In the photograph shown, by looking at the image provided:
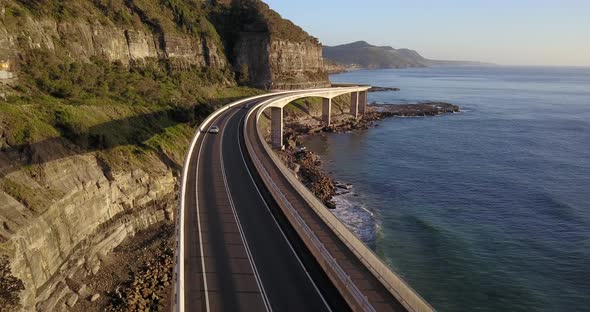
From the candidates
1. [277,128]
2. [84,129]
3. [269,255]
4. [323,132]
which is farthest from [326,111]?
[269,255]

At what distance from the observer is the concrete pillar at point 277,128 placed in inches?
2980

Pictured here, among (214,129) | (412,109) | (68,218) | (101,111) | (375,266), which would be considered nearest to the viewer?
(375,266)

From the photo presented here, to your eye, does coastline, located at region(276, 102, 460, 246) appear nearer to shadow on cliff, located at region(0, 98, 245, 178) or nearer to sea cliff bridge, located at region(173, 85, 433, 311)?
sea cliff bridge, located at region(173, 85, 433, 311)

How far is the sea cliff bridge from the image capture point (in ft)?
61.0

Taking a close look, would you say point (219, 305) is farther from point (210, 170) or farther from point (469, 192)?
point (469, 192)

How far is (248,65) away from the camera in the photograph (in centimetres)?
11306

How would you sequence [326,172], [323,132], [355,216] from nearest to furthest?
[355,216] → [326,172] → [323,132]

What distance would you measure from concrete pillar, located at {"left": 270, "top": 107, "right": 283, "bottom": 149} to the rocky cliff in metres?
13.2

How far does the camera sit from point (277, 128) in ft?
255

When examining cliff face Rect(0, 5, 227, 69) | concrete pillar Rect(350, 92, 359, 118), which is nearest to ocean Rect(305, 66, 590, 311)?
concrete pillar Rect(350, 92, 359, 118)

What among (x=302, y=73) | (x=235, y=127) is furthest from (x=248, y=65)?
(x=235, y=127)

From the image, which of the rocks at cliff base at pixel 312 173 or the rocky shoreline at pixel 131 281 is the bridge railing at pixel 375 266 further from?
the rocks at cliff base at pixel 312 173

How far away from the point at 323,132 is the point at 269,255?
7639 centimetres

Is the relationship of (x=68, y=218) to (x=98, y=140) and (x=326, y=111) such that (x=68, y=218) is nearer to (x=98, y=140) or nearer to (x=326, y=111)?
(x=98, y=140)
